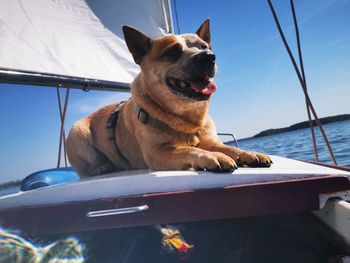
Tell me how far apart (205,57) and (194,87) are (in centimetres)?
27

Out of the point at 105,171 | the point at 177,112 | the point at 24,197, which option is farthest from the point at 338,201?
the point at 105,171

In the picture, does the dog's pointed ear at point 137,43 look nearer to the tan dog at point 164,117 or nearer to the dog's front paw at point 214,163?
the tan dog at point 164,117

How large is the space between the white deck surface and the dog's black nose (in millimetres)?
1072

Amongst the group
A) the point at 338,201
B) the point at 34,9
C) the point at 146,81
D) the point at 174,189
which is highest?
the point at 34,9

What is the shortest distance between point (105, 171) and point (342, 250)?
2.08m

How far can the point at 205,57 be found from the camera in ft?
6.55

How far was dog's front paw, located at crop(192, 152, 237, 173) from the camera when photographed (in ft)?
4.40

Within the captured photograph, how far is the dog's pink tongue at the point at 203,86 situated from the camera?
82.2 inches

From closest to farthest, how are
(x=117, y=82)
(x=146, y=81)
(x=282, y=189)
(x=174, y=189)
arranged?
(x=282, y=189)
(x=174, y=189)
(x=146, y=81)
(x=117, y=82)

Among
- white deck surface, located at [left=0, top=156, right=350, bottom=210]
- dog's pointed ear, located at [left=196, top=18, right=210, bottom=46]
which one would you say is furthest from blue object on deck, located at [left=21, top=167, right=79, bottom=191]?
dog's pointed ear, located at [left=196, top=18, right=210, bottom=46]

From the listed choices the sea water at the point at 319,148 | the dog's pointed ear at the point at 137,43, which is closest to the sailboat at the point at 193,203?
the dog's pointed ear at the point at 137,43

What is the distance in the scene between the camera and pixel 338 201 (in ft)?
3.52

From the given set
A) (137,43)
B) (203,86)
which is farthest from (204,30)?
(203,86)

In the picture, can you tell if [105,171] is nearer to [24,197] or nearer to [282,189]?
[24,197]
